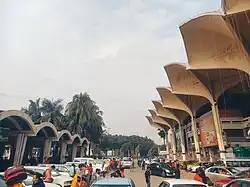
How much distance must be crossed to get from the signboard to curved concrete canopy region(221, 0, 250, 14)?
74.2 feet

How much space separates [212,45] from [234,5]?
26.4ft

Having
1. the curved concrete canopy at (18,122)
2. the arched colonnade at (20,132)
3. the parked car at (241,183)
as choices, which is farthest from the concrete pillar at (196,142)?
the parked car at (241,183)

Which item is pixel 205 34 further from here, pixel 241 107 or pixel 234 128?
pixel 241 107

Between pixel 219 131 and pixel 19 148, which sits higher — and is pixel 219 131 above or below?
above

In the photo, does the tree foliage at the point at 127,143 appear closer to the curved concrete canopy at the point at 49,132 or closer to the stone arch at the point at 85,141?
the stone arch at the point at 85,141

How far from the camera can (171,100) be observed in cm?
5209

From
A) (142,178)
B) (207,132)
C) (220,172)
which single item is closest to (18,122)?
(142,178)

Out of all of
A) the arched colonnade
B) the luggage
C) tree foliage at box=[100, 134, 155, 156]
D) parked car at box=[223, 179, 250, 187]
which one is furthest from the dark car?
tree foliage at box=[100, 134, 155, 156]

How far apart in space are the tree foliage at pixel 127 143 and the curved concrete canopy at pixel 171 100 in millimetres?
38452

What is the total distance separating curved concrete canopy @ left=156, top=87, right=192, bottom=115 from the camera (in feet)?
165

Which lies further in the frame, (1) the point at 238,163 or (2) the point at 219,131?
(2) the point at 219,131

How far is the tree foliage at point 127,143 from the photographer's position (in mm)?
99250

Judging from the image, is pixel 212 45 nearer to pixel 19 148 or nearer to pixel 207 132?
pixel 207 132

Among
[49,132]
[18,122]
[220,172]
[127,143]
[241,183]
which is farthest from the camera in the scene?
[127,143]
